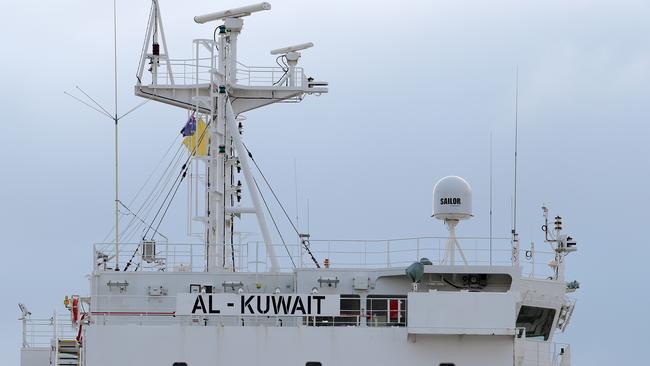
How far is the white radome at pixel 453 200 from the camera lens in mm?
50406

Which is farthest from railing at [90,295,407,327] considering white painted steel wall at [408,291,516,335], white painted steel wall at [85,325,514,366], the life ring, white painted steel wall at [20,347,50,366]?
white painted steel wall at [20,347,50,366]

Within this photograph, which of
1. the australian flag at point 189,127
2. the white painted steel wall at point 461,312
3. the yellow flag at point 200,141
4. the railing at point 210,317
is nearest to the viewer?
the white painted steel wall at point 461,312

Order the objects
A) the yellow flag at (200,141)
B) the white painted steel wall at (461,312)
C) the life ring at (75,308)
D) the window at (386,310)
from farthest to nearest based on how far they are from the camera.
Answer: the yellow flag at (200,141) → the life ring at (75,308) → the window at (386,310) → the white painted steel wall at (461,312)

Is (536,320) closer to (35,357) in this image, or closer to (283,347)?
(283,347)

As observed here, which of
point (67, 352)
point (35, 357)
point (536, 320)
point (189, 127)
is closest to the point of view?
point (67, 352)

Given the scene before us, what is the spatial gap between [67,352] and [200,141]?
813 centimetres

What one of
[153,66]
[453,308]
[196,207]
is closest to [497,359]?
[453,308]

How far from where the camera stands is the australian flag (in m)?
55.9

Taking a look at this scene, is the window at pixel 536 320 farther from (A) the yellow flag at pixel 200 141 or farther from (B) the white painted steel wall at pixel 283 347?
(A) the yellow flag at pixel 200 141

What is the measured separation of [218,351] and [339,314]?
343cm

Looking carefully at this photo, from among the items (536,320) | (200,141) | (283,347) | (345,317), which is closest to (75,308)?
(200,141)

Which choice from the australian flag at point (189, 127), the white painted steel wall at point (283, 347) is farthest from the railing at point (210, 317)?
the australian flag at point (189, 127)

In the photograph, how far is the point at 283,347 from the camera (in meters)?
47.2

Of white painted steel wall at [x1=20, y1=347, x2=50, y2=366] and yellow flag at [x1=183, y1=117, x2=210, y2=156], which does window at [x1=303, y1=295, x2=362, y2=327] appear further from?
white painted steel wall at [x1=20, y1=347, x2=50, y2=366]
